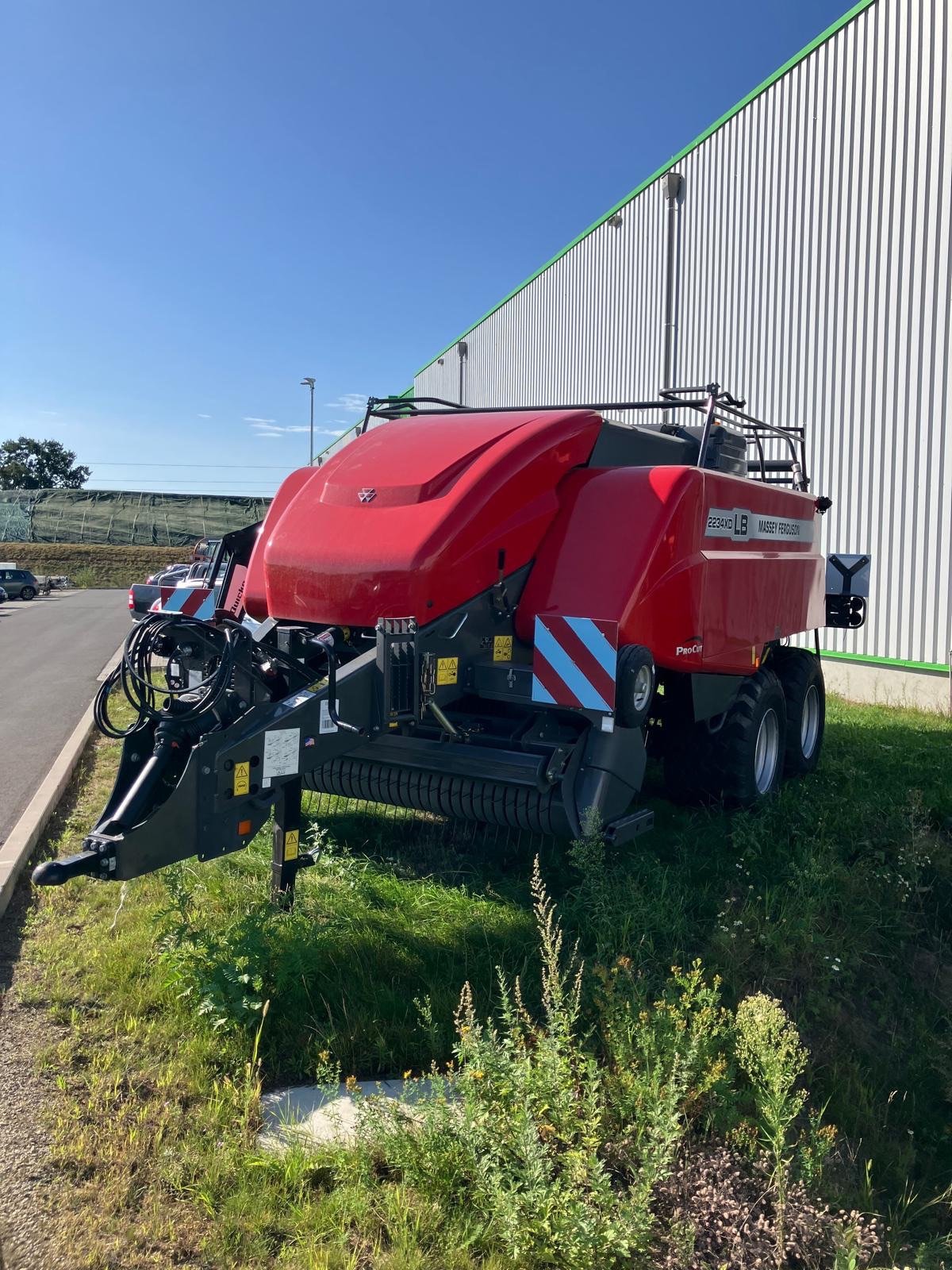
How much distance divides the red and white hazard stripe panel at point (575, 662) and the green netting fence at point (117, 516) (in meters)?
48.5

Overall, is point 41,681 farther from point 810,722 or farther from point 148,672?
point 148,672

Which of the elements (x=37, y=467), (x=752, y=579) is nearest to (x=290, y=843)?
(x=752, y=579)

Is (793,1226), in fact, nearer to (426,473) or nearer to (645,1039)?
(645,1039)

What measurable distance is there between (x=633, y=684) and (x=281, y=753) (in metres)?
1.61

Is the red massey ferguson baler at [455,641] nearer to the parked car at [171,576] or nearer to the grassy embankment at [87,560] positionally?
the parked car at [171,576]

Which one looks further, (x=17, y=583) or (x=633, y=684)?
(x=17, y=583)

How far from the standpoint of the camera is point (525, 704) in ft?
15.6

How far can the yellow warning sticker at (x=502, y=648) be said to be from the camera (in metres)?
4.75

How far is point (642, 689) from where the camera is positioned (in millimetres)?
4613

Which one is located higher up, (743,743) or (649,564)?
(649,564)

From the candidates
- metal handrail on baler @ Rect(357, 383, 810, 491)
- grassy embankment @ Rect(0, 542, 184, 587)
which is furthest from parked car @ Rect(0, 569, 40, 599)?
metal handrail on baler @ Rect(357, 383, 810, 491)

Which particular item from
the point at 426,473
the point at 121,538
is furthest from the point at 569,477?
the point at 121,538

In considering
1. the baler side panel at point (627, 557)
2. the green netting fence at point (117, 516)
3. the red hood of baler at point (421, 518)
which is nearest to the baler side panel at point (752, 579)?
the baler side panel at point (627, 557)

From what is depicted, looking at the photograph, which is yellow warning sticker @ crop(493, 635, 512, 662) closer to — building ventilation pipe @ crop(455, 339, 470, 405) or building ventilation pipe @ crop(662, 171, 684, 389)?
building ventilation pipe @ crop(662, 171, 684, 389)
